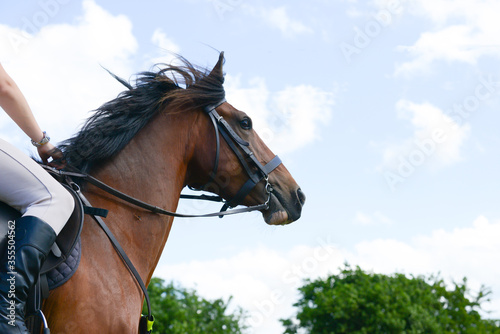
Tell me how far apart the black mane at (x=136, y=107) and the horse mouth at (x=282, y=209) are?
98 cm

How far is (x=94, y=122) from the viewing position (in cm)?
399

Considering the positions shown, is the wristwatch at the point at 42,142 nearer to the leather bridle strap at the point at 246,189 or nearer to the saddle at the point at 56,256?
the saddle at the point at 56,256

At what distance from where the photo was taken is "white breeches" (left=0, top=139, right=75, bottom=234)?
313cm

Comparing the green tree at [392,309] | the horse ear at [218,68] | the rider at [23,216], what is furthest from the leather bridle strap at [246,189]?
the green tree at [392,309]

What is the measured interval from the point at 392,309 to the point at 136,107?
1634cm

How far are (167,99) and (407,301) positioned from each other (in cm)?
1636

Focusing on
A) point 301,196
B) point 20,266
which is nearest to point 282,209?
point 301,196

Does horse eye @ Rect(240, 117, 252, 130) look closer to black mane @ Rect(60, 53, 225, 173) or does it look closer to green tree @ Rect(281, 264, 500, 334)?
black mane @ Rect(60, 53, 225, 173)

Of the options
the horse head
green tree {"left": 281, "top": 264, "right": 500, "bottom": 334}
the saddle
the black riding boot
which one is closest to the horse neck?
the horse head

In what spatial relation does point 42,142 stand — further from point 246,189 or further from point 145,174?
point 246,189

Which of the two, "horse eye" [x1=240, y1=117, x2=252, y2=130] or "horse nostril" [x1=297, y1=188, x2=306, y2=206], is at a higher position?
"horse eye" [x1=240, y1=117, x2=252, y2=130]

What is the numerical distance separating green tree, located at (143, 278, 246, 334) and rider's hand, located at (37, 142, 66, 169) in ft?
53.9

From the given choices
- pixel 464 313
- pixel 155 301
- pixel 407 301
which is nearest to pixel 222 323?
pixel 155 301

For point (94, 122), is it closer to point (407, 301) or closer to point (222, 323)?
point (407, 301)
